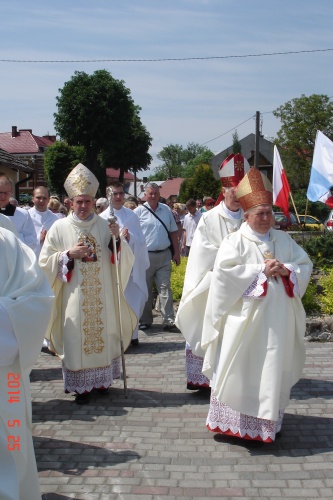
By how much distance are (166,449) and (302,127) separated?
1526 inches

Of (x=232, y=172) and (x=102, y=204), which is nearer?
(x=232, y=172)

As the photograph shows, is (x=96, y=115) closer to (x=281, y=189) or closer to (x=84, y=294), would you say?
(x=281, y=189)

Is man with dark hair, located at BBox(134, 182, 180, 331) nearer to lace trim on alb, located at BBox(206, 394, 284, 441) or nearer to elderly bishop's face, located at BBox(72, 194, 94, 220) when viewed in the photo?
elderly bishop's face, located at BBox(72, 194, 94, 220)

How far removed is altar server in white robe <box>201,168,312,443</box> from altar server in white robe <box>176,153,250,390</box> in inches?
32.6

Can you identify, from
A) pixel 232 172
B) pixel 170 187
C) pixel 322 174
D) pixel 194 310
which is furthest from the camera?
pixel 170 187

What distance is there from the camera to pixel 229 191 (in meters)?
6.30

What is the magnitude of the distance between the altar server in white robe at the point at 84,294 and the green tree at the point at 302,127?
120 ft

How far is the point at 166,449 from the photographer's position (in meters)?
4.98

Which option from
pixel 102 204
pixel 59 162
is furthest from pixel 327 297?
pixel 59 162

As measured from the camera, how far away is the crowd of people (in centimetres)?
324

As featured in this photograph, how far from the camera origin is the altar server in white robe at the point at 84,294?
614cm

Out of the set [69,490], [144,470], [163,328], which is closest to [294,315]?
[144,470]

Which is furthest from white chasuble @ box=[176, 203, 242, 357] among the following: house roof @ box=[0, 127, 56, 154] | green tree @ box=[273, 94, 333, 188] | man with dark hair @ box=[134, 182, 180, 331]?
house roof @ box=[0, 127, 56, 154]

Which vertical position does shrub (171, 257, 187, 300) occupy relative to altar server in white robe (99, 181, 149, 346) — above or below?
below
